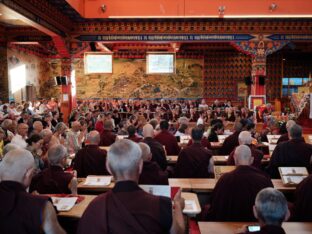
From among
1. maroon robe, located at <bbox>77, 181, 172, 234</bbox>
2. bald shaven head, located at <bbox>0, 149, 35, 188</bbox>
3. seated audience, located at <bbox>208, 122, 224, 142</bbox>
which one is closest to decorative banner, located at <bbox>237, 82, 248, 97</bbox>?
seated audience, located at <bbox>208, 122, 224, 142</bbox>

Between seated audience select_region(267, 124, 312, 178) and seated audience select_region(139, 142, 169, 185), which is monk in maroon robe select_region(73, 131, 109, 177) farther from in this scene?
seated audience select_region(267, 124, 312, 178)

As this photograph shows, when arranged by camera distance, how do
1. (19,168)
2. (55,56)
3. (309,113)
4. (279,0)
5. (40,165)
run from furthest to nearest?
(55,56) < (279,0) < (309,113) < (40,165) < (19,168)

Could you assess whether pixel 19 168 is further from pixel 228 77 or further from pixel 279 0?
pixel 228 77

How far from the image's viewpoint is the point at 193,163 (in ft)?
19.9

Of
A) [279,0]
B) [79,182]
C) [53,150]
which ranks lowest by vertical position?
[79,182]

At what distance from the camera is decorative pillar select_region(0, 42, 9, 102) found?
52.7 ft

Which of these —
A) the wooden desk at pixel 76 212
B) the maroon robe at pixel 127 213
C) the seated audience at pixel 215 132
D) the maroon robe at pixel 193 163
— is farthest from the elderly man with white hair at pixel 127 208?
the seated audience at pixel 215 132

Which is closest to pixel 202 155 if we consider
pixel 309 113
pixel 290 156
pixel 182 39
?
pixel 290 156

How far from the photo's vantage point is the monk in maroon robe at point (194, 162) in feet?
19.9

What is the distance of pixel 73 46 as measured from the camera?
15875mm

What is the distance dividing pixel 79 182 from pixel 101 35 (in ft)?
37.9

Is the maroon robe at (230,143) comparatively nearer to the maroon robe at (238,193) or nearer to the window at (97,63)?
the maroon robe at (238,193)

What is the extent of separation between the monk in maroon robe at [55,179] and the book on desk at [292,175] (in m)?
2.67

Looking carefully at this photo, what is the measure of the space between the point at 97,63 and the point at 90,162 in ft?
32.6
